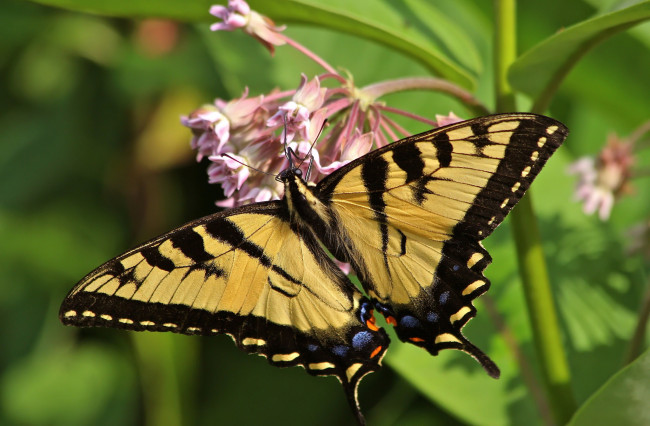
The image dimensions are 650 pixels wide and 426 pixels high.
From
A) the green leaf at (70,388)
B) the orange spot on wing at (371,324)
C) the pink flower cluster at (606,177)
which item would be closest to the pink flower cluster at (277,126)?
the orange spot on wing at (371,324)

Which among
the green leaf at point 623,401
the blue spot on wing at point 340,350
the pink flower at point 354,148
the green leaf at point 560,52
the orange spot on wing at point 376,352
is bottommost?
the blue spot on wing at point 340,350

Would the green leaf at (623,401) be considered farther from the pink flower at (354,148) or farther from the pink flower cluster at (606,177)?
the pink flower cluster at (606,177)

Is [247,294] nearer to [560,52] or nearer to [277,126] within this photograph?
[277,126]

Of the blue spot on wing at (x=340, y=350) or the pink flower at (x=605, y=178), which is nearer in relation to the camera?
the blue spot on wing at (x=340, y=350)

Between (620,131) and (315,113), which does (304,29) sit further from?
(620,131)

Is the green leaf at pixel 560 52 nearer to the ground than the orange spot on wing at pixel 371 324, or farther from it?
farther from it

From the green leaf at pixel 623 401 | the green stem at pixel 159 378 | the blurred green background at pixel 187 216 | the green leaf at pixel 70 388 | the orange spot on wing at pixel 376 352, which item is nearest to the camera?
the green leaf at pixel 623 401

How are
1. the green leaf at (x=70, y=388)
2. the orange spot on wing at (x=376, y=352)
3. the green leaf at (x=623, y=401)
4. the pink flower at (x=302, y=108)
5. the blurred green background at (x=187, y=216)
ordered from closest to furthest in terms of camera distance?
the green leaf at (x=623, y=401) → the pink flower at (x=302, y=108) → the orange spot on wing at (x=376, y=352) → the blurred green background at (x=187, y=216) → the green leaf at (x=70, y=388)

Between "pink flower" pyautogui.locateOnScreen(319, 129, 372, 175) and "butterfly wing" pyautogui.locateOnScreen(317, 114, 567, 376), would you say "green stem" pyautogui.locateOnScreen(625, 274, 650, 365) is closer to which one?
"butterfly wing" pyautogui.locateOnScreen(317, 114, 567, 376)

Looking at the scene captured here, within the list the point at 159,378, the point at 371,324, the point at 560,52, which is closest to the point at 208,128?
the point at 371,324
